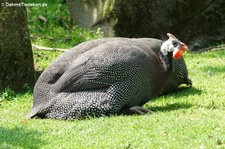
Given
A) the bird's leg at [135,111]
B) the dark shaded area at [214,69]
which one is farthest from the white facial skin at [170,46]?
the dark shaded area at [214,69]

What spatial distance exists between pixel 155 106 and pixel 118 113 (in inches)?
34.4

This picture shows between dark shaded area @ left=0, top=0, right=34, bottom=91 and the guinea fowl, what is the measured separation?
1659mm

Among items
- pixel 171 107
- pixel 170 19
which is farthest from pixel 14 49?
pixel 170 19

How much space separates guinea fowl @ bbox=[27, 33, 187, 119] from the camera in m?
7.12

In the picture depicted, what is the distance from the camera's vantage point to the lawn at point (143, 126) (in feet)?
18.9

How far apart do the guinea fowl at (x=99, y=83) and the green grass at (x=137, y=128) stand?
0.20 m

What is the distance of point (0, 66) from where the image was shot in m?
8.95

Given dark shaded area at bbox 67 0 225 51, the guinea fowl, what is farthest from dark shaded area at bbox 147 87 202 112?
dark shaded area at bbox 67 0 225 51

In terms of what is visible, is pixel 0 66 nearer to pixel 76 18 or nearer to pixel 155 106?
pixel 155 106

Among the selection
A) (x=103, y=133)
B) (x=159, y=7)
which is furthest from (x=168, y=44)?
(x=159, y=7)

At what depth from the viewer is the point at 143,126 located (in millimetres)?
6383

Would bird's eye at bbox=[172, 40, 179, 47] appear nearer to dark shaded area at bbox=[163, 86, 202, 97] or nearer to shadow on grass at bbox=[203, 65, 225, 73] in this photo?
dark shaded area at bbox=[163, 86, 202, 97]

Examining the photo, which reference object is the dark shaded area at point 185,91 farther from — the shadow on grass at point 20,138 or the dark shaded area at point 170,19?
the dark shaded area at point 170,19

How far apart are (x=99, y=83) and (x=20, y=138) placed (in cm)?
139
